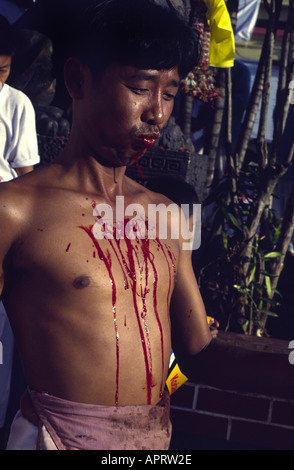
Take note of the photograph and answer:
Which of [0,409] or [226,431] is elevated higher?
[0,409]

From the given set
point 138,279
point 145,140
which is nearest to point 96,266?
point 138,279

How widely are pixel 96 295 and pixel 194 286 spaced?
0.46m

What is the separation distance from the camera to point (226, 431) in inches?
154

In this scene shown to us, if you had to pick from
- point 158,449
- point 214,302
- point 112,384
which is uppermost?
point 112,384

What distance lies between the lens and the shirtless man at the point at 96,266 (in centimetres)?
159

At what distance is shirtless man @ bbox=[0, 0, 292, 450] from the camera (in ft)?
5.22

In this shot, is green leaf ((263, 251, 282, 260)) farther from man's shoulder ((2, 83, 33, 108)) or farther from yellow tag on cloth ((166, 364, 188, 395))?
man's shoulder ((2, 83, 33, 108))

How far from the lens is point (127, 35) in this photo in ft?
5.48

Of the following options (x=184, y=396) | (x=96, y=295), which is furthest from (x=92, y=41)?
(x=184, y=396)

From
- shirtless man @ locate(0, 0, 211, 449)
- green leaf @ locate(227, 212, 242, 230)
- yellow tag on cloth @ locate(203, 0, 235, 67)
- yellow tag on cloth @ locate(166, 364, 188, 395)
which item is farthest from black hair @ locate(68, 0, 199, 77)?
green leaf @ locate(227, 212, 242, 230)

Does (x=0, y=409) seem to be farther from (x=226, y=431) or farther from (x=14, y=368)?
(x=226, y=431)

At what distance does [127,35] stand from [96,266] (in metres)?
0.68

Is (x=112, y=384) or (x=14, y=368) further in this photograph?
(x=14, y=368)

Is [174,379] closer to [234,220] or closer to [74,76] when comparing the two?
[74,76]
